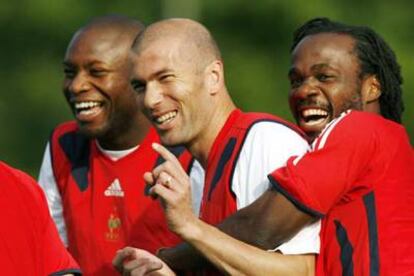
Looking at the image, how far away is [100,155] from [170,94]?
2.06 metres

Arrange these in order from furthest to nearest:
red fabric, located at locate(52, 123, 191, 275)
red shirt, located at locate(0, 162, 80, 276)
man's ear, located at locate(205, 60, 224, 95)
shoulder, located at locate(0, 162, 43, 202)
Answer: red fabric, located at locate(52, 123, 191, 275) < man's ear, located at locate(205, 60, 224, 95) < shoulder, located at locate(0, 162, 43, 202) < red shirt, located at locate(0, 162, 80, 276)

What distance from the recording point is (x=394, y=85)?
276 inches

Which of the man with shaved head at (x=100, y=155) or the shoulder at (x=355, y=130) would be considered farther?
the man with shaved head at (x=100, y=155)

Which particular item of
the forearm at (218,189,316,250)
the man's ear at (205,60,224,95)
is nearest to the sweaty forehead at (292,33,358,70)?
the man's ear at (205,60,224,95)

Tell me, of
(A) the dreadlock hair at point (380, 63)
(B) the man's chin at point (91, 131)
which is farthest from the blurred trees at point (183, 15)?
(A) the dreadlock hair at point (380, 63)

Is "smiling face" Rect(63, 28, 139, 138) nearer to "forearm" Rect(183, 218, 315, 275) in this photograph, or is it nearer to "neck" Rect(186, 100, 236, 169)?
"neck" Rect(186, 100, 236, 169)

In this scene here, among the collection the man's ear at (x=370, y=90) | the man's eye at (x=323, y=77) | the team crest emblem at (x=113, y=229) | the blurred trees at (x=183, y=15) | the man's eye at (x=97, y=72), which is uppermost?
the man's eye at (x=323, y=77)

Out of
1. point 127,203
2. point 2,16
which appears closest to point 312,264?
point 127,203

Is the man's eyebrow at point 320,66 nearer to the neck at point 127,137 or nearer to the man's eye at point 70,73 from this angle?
the neck at point 127,137

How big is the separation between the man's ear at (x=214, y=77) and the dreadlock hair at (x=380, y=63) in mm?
505

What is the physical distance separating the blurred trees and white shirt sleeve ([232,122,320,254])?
464 inches

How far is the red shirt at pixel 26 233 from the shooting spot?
5629mm

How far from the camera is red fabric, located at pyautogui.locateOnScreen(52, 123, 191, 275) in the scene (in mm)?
8344

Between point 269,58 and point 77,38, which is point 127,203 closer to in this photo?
point 77,38
